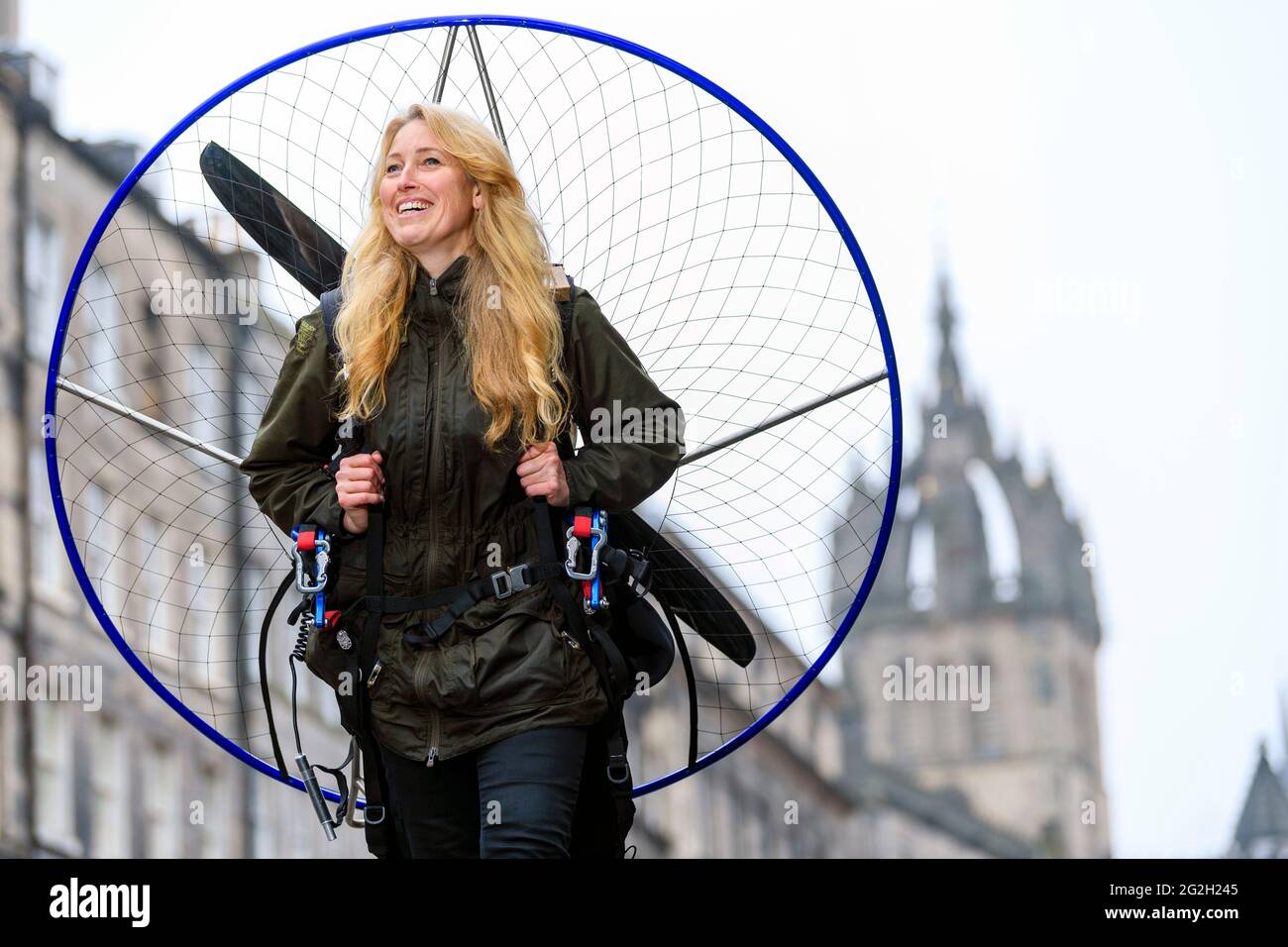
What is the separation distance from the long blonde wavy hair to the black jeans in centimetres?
88

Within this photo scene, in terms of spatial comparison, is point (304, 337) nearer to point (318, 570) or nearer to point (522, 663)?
point (318, 570)

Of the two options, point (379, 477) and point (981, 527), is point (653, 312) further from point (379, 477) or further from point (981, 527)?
point (981, 527)

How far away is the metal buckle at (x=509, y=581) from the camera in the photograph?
6.88 metres

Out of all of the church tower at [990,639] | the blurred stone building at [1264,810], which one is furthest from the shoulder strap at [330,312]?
the church tower at [990,639]

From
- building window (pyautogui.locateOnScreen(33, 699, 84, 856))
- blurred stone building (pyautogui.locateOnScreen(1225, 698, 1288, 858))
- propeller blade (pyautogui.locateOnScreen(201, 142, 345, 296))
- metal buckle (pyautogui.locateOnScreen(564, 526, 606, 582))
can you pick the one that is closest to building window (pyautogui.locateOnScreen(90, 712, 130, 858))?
building window (pyautogui.locateOnScreen(33, 699, 84, 856))

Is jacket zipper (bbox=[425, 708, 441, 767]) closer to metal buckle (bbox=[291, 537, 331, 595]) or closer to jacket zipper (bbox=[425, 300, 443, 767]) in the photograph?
jacket zipper (bbox=[425, 300, 443, 767])

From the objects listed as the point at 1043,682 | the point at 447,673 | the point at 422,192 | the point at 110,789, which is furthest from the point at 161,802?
the point at 1043,682

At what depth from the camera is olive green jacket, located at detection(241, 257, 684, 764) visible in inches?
268

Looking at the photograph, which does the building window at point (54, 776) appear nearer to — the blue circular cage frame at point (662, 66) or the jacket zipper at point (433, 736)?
the blue circular cage frame at point (662, 66)

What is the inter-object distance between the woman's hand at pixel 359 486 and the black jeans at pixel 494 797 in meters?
0.68

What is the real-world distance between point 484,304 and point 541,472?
0.55 metres

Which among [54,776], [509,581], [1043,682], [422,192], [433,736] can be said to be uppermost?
[1043,682]

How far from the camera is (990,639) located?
139 m
